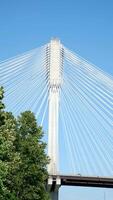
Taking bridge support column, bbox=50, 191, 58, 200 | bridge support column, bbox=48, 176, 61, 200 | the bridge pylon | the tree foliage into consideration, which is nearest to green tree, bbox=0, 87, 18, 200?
the tree foliage

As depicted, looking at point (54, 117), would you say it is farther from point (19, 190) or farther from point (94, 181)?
point (94, 181)

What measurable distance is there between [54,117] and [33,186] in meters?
15.5

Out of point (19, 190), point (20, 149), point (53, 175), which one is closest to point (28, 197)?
point (19, 190)

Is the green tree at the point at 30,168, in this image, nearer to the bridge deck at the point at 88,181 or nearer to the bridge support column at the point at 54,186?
the bridge support column at the point at 54,186

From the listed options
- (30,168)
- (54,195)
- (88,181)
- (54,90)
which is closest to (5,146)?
(30,168)

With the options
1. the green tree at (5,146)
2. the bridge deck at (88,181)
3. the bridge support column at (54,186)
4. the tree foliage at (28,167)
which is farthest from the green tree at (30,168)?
the bridge deck at (88,181)

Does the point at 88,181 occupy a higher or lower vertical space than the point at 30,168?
higher

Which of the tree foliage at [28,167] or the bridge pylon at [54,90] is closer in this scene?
the tree foliage at [28,167]

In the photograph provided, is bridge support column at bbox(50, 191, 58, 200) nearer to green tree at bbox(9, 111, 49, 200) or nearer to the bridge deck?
the bridge deck

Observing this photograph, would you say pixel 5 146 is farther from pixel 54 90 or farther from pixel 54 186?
pixel 54 186

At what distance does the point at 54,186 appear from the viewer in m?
80.4

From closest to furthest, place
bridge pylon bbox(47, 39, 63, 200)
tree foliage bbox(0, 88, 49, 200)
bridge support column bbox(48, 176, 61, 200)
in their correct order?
tree foliage bbox(0, 88, 49, 200) → bridge pylon bbox(47, 39, 63, 200) → bridge support column bbox(48, 176, 61, 200)

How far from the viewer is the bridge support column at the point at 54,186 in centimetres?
7588

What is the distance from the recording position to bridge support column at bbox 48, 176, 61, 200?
7588 cm
